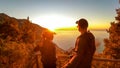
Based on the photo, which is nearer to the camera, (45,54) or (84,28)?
(84,28)

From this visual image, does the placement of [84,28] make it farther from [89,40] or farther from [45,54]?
[45,54]

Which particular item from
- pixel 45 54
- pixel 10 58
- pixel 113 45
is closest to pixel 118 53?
pixel 113 45

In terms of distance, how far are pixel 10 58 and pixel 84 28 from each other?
6.18m

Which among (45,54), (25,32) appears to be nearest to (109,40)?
(25,32)

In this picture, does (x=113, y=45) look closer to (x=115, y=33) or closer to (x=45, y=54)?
(x=115, y=33)

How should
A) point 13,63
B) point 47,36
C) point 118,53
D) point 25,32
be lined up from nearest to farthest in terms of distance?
point 47,36 → point 13,63 → point 118,53 → point 25,32

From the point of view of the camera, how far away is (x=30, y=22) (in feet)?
179

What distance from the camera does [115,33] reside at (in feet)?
109

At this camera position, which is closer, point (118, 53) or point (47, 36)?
point (47, 36)

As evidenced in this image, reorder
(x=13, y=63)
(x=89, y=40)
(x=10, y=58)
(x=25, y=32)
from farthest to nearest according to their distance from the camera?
(x=25, y=32)
(x=10, y=58)
(x=13, y=63)
(x=89, y=40)

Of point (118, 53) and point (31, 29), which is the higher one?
point (31, 29)

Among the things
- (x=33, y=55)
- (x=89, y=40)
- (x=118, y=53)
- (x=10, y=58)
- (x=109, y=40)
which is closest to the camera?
(x=89, y=40)

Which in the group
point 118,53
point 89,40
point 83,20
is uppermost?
point 83,20

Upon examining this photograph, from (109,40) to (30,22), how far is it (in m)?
24.0
